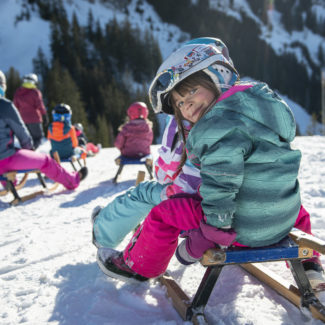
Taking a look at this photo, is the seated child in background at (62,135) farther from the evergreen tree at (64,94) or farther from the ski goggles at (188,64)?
the evergreen tree at (64,94)

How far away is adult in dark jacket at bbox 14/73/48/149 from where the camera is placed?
6.91 meters

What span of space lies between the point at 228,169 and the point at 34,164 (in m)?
3.31

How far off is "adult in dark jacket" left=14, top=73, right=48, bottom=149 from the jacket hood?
→ 22.8 feet

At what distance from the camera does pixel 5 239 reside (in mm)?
2367

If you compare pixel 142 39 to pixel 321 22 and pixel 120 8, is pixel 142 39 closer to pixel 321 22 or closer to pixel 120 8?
pixel 120 8

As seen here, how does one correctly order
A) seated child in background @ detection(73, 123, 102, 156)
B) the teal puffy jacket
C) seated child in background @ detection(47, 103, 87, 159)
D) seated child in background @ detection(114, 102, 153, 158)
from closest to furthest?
the teal puffy jacket, seated child in background @ detection(114, 102, 153, 158), seated child in background @ detection(47, 103, 87, 159), seated child in background @ detection(73, 123, 102, 156)

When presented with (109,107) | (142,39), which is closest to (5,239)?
(109,107)

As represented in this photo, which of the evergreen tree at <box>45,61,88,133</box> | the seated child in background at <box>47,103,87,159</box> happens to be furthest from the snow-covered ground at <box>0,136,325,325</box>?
the evergreen tree at <box>45,61,88,133</box>

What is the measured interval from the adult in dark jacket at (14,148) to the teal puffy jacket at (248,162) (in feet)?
10.0

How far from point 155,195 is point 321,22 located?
3880 inches

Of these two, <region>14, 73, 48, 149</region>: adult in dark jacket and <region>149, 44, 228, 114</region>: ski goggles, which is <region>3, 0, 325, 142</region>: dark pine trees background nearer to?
<region>14, 73, 48, 149</region>: adult in dark jacket

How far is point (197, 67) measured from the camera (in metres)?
1.34

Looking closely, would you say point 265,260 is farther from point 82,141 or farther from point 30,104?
point 82,141

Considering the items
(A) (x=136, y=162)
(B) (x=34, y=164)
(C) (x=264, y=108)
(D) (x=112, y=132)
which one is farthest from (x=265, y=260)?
(D) (x=112, y=132)
